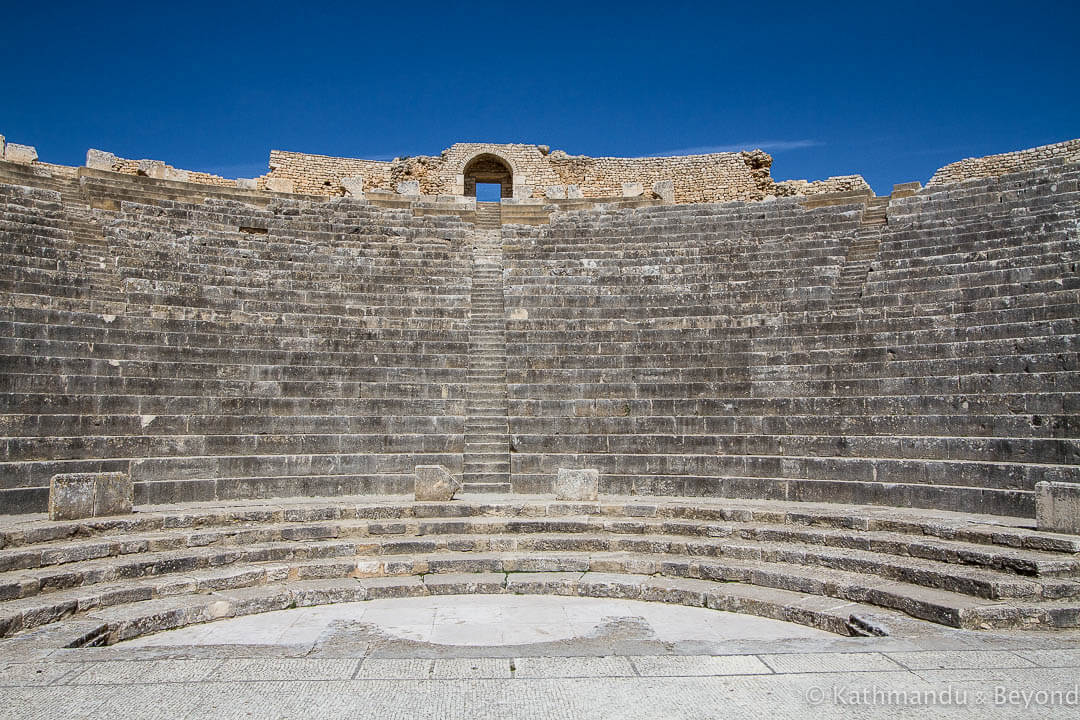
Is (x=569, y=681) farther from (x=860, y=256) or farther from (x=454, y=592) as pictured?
(x=860, y=256)

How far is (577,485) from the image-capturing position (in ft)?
29.3

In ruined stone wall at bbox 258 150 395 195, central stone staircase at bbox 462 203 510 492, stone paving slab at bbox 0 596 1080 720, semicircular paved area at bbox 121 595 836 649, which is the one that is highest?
ruined stone wall at bbox 258 150 395 195

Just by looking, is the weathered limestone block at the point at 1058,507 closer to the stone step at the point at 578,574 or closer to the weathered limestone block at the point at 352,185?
the stone step at the point at 578,574

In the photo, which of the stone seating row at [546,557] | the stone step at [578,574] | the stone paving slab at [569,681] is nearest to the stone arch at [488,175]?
the stone seating row at [546,557]

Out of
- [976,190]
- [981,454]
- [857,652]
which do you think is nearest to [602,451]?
[981,454]

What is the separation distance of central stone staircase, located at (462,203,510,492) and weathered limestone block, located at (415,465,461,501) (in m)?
1.08

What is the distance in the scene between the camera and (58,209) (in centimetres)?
1362

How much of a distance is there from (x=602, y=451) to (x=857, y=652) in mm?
5427

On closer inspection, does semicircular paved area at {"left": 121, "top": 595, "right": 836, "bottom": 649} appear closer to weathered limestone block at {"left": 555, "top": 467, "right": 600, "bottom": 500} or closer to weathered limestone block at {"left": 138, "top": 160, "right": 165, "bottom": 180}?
weathered limestone block at {"left": 555, "top": 467, "right": 600, "bottom": 500}

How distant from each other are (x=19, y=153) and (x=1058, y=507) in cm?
1961

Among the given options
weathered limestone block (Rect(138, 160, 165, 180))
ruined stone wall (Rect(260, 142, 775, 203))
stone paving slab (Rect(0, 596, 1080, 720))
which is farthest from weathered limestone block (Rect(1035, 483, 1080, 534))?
weathered limestone block (Rect(138, 160, 165, 180))

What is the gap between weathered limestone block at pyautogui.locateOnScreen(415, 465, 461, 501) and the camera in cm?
891

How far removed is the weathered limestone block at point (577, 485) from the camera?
29.2 feet

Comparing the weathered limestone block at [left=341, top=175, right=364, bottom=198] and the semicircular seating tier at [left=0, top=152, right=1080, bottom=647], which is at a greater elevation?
the weathered limestone block at [left=341, top=175, right=364, bottom=198]
